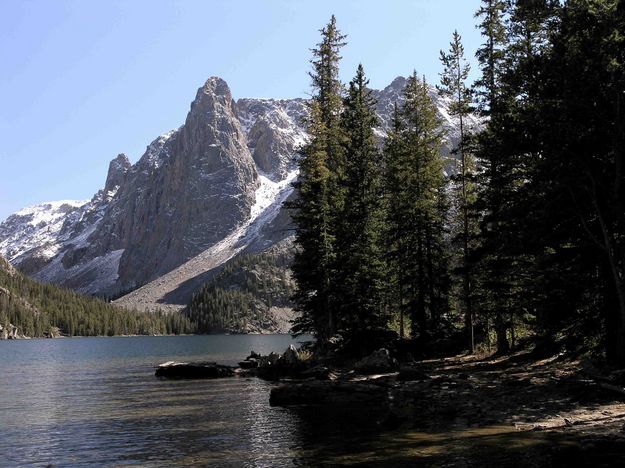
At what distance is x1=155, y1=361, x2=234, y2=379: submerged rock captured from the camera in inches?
1797

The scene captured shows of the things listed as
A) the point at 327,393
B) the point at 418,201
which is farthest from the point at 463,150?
the point at 327,393

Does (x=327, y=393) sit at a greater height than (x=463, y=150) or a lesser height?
lesser

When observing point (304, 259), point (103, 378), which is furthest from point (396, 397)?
point (103, 378)

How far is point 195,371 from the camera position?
46594mm

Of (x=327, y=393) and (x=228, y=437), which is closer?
(x=228, y=437)

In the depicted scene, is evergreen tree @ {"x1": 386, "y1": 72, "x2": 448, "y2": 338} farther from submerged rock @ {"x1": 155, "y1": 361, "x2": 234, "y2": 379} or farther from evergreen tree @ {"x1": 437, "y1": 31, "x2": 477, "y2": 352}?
submerged rock @ {"x1": 155, "y1": 361, "x2": 234, "y2": 379}

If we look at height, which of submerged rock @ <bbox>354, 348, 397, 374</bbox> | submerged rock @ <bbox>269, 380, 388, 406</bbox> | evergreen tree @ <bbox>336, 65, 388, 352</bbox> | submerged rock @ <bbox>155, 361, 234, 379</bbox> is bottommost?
submerged rock @ <bbox>155, 361, 234, 379</bbox>

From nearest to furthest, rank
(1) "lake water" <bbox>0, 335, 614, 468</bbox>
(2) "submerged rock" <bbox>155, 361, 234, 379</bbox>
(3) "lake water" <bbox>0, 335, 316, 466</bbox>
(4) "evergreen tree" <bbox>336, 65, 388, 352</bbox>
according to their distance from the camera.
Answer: (1) "lake water" <bbox>0, 335, 614, 468</bbox> → (3) "lake water" <bbox>0, 335, 316, 466</bbox> → (4) "evergreen tree" <bbox>336, 65, 388, 352</bbox> → (2) "submerged rock" <bbox>155, 361, 234, 379</bbox>

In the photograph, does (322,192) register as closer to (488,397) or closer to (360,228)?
(360,228)

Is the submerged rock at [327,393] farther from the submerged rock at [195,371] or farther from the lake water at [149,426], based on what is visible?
the submerged rock at [195,371]

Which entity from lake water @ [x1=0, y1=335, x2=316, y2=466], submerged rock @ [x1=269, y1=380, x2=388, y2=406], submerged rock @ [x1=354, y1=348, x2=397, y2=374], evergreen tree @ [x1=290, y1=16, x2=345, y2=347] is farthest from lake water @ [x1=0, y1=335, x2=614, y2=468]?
evergreen tree @ [x1=290, y1=16, x2=345, y2=347]

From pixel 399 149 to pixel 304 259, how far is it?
12234 millimetres

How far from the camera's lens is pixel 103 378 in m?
50.3

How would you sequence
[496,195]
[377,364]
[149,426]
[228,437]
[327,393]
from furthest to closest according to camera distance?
[377,364] < [496,195] < [327,393] < [149,426] < [228,437]
